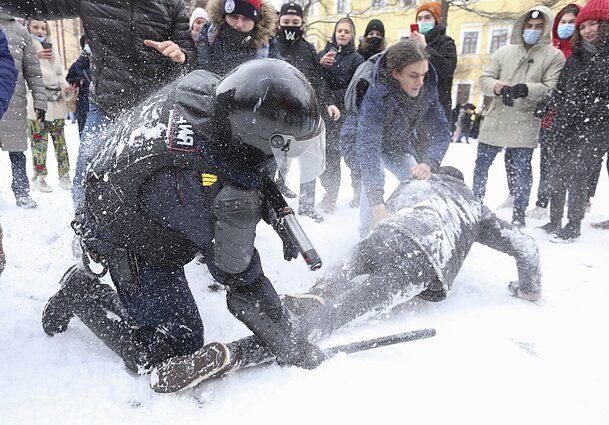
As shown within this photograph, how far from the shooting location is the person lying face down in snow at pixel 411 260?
85.3 inches

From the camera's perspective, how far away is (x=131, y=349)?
180 cm

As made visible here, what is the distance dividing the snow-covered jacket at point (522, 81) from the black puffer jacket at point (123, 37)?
303cm

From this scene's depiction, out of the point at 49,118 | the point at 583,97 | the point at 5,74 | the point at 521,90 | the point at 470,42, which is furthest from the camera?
the point at 470,42

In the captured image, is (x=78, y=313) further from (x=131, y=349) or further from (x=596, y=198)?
(x=596, y=198)

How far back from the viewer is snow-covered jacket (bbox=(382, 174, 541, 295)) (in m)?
2.34

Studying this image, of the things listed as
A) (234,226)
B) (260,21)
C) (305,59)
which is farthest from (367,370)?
(305,59)

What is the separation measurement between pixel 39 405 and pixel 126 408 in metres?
0.30

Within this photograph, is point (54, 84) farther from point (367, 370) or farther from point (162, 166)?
point (367, 370)

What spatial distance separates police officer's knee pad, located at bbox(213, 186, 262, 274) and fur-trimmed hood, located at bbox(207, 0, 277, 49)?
1865mm

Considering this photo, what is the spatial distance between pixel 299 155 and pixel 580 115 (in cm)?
330

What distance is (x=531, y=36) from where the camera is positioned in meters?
4.26

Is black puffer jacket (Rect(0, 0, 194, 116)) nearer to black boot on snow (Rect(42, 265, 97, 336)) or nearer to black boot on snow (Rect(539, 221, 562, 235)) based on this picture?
black boot on snow (Rect(42, 265, 97, 336))

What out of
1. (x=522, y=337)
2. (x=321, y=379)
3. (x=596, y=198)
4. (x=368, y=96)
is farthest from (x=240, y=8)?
(x=596, y=198)

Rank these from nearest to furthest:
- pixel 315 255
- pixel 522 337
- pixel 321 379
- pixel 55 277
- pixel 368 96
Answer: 1. pixel 315 255
2. pixel 321 379
3. pixel 522 337
4. pixel 55 277
5. pixel 368 96
